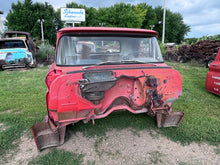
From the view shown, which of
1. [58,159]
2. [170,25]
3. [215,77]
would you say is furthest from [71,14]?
[170,25]

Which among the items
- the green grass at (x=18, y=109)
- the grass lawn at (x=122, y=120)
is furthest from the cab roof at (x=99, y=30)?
the green grass at (x=18, y=109)

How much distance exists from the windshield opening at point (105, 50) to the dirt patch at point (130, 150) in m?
1.41

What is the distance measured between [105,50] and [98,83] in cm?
119

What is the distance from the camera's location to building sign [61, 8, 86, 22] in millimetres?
15756

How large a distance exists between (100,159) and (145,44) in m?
2.16

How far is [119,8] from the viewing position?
35.0m

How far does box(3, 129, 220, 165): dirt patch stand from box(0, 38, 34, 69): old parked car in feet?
24.7

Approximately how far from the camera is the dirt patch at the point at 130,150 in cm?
229

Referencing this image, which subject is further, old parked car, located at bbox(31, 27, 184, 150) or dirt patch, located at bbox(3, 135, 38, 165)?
dirt patch, located at bbox(3, 135, 38, 165)

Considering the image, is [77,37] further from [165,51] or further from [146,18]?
[146,18]

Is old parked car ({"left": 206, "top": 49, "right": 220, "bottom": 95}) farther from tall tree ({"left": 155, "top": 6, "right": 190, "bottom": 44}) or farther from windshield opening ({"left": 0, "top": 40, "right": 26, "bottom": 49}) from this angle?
tall tree ({"left": 155, "top": 6, "right": 190, "bottom": 44})

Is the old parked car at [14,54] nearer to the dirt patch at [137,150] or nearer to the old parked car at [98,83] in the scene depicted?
the old parked car at [98,83]

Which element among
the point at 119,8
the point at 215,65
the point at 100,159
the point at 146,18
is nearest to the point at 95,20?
the point at 119,8

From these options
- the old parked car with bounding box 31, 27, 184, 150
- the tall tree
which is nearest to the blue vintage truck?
the old parked car with bounding box 31, 27, 184, 150
